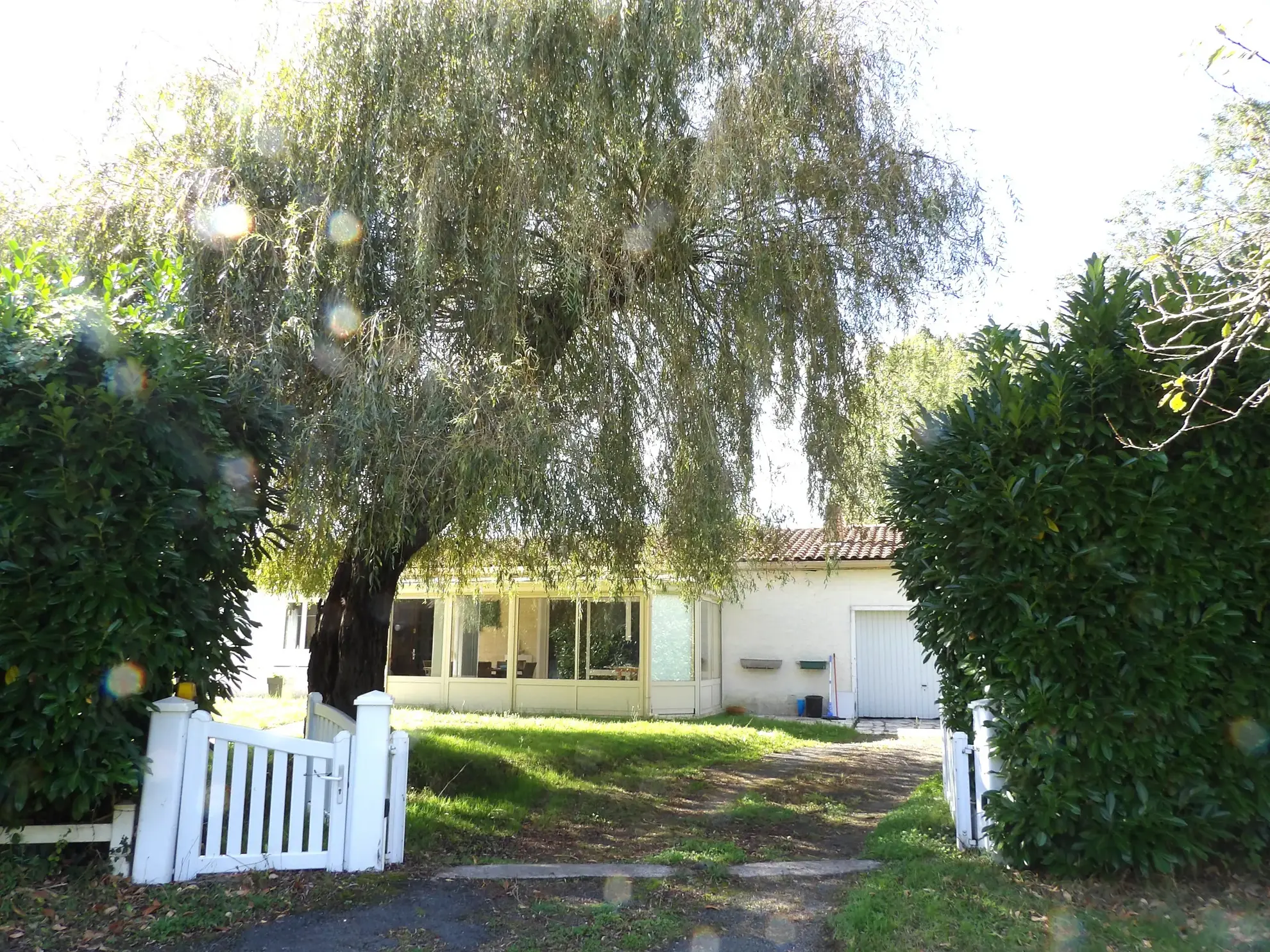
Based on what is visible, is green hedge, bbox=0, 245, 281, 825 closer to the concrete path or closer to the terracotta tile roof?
the concrete path

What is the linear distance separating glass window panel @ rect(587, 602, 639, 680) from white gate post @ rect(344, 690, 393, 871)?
39.4 feet

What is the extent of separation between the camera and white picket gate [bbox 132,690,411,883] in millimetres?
5180

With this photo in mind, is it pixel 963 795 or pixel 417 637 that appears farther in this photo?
pixel 417 637

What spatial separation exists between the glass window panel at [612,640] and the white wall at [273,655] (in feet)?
28.3

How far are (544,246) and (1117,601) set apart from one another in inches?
202

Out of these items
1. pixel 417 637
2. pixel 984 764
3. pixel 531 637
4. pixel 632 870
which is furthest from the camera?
pixel 417 637

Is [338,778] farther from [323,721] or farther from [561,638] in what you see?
[561,638]

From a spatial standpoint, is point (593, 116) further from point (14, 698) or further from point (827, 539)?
point (14, 698)

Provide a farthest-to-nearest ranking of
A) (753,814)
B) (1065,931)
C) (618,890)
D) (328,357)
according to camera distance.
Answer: (753,814)
(328,357)
(618,890)
(1065,931)

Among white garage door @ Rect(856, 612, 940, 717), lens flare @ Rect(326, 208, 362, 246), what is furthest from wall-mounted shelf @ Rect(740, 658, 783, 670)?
lens flare @ Rect(326, 208, 362, 246)

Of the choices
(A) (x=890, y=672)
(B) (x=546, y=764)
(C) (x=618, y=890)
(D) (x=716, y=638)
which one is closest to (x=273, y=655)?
(D) (x=716, y=638)

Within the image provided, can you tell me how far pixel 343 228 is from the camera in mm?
7203

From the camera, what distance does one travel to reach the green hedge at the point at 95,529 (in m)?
4.82

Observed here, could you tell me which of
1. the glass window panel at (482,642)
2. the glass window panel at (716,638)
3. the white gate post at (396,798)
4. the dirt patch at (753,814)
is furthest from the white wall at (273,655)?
the white gate post at (396,798)
